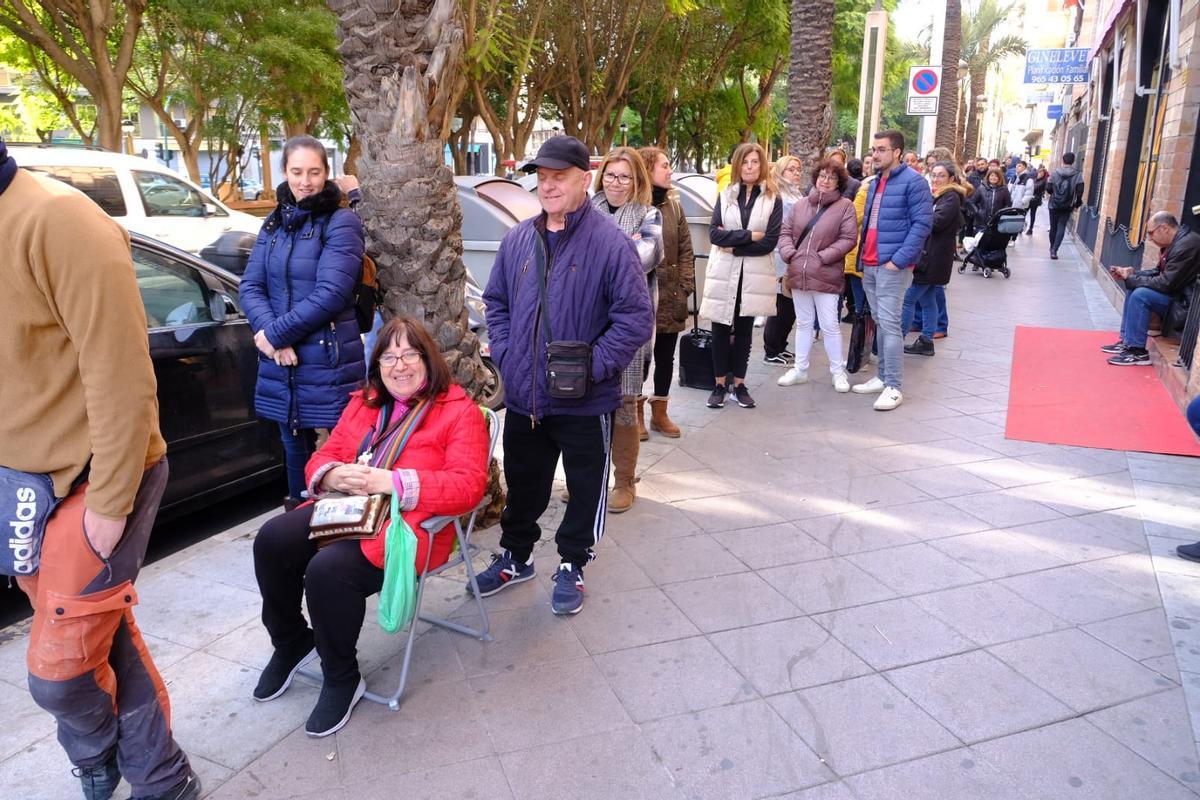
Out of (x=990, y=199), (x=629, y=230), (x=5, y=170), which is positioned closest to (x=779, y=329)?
(x=629, y=230)

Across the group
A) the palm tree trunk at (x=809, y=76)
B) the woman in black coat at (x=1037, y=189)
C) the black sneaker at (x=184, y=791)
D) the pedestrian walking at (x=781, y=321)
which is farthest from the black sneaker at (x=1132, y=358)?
the woman in black coat at (x=1037, y=189)

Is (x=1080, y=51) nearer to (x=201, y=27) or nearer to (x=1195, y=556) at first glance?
(x=201, y=27)

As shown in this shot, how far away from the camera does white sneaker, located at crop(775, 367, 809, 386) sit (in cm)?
740

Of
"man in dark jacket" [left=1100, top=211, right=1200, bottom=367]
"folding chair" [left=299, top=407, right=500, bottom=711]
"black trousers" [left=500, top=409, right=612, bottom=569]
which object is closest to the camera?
"folding chair" [left=299, top=407, right=500, bottom=711]

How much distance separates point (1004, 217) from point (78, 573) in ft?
47.1

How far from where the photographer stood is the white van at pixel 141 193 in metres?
9.27

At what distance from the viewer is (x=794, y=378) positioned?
7422mm

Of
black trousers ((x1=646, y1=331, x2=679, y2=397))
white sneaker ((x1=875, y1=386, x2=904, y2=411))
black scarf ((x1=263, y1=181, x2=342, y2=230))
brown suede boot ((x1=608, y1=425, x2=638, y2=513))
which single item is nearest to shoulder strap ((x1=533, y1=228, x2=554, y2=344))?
black scarf ((x1=263, y1=181, x2=342, y2=230))

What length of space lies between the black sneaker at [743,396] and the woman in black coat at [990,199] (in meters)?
8.98

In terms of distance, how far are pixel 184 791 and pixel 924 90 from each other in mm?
13771

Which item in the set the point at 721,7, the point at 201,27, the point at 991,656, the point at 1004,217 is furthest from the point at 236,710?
the point at 721,7

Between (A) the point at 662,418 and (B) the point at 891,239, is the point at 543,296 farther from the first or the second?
(B) the point at 891,239

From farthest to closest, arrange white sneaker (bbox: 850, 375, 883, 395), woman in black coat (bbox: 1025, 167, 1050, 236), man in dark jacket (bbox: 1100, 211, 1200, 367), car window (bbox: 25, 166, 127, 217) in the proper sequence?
woman in black coat (bbox: 1025, 167, 1050, 236)
car window (bbox: 25, 166, 127, 217)
man in dark jacket (bbox: 1100, 211, 1200, 367)
white sneaker (bbox: 850, 375, 883, 395)

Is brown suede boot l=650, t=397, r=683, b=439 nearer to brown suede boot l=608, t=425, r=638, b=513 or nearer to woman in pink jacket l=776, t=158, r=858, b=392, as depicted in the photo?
brown suede boot l=608, t=425, r=638, b=513
